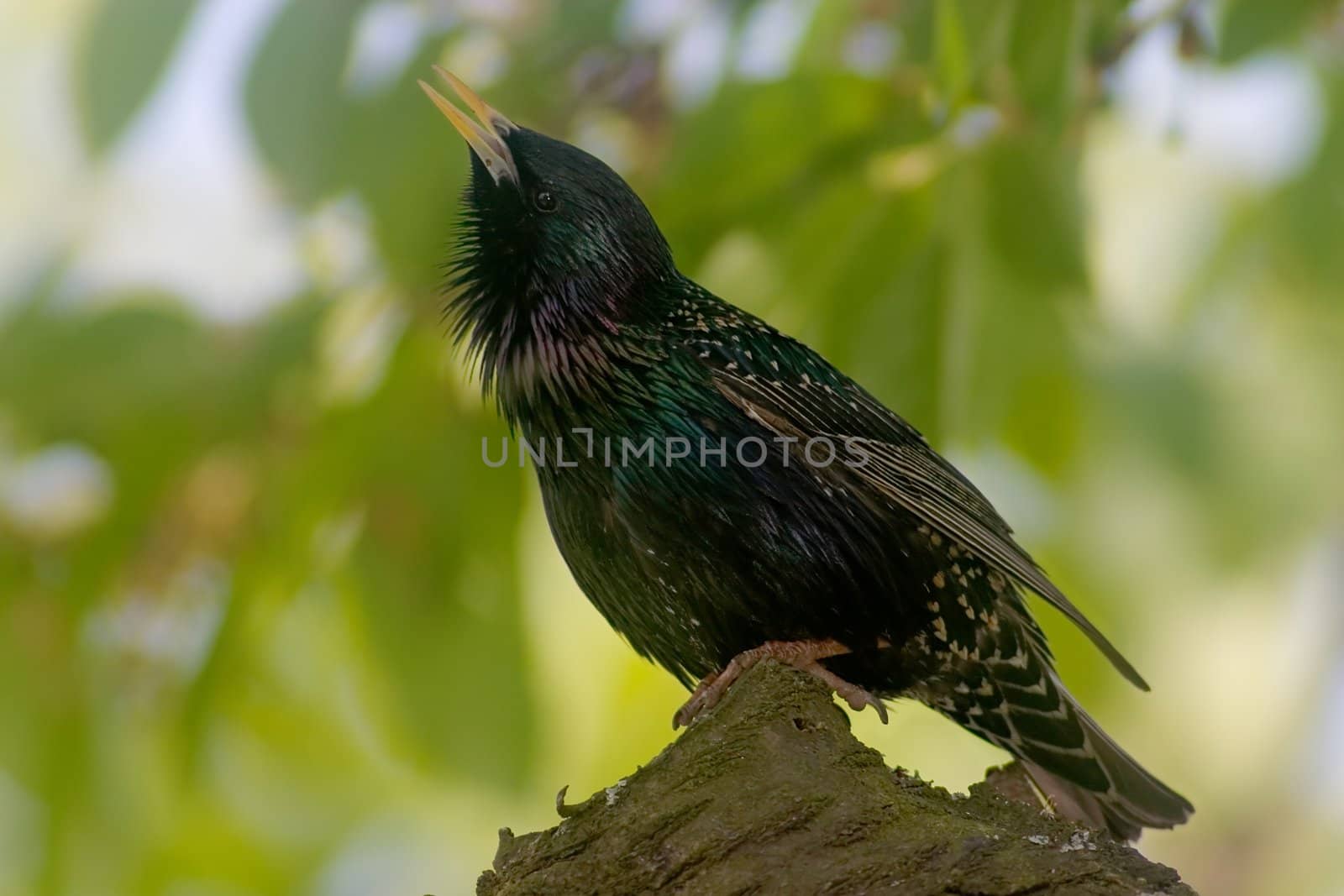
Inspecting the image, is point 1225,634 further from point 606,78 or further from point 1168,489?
point 606,78

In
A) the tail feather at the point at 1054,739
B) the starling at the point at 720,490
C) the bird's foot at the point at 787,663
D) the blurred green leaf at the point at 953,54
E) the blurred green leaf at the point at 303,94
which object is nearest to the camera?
the bird's foot at the point at 787,663

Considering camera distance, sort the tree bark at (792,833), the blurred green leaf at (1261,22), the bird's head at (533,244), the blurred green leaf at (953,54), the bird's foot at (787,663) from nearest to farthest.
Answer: the tree bark at (792,833) < the bird's foot at (787,663) < the bird's head at (533,244) < the blurred green leaf at (953,54) < the blurred green leaf at (1261,22)

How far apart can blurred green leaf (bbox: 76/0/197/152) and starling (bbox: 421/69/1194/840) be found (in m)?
1.50

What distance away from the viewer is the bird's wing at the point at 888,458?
3.59 metres

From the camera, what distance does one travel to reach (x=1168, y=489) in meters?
5.21

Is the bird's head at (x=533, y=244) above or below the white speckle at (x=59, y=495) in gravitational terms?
below

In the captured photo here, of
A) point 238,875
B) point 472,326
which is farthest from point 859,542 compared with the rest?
point 238,875

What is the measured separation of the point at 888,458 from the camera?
373 cm

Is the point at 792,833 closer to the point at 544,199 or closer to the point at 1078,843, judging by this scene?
the point at 1078,843

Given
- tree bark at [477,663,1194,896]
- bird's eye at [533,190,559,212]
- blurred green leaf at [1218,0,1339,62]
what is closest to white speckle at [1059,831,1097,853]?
tree bark at [477,663,1194,896]

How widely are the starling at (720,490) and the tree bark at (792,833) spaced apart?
20.1 inches

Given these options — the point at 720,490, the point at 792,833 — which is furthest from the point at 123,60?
the point at 792,833

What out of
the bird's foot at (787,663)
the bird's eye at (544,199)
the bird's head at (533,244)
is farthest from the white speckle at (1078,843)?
the bird's eye at (544,199)

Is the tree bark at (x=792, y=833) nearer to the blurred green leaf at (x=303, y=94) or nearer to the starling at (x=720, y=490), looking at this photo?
the starling at (x=720, y=490)
